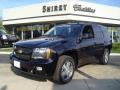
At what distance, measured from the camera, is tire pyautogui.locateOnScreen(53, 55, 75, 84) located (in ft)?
26.2

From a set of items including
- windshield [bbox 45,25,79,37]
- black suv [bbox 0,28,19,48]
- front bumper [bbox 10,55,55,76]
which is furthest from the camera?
black suv [bbox 0,28,19,48]

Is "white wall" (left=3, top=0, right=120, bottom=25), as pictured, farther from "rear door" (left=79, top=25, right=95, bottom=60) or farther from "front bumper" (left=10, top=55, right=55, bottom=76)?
"front bumper" (left=10, top=55, right=55, bottom=76)

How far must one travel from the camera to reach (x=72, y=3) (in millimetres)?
32062

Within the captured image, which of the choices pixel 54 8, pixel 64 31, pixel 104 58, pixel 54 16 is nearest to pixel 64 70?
pixel 64 31

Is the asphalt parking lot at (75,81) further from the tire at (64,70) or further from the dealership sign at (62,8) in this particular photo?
the dealership sign at (62,8)

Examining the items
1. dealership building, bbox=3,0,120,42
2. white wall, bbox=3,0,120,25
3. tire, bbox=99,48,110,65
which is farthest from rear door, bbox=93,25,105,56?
white wall, bbox=3,0,120,25

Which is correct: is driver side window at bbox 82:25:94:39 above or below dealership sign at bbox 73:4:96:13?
below

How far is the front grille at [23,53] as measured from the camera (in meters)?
8.05

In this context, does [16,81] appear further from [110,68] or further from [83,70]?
[110,68]

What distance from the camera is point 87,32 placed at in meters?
10.0

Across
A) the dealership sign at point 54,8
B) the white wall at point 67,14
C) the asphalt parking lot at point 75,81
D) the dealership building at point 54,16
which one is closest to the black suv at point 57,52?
the asphalt parking lot at point 75,81

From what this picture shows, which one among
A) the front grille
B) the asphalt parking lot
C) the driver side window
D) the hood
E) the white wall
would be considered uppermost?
the white wall

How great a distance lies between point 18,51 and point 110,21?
Answer: 30259 millimetres

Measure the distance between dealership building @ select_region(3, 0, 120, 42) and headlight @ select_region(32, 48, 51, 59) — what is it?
23.5 metres
